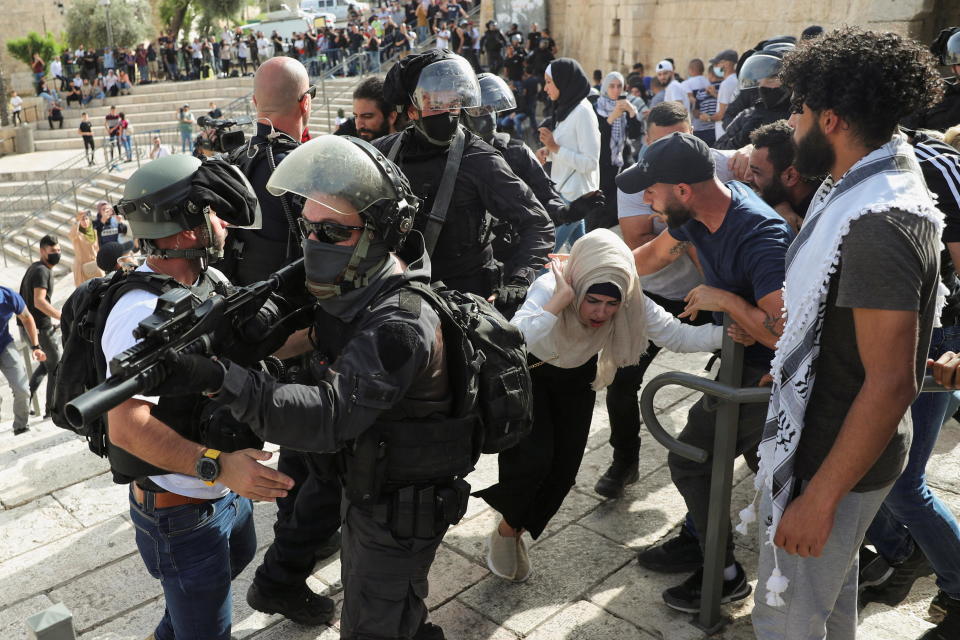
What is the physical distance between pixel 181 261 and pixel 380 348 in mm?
747

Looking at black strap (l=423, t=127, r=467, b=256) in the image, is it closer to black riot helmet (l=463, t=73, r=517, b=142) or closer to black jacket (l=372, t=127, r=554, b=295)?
black jacket (l=372, t=127, r=554, b=295)

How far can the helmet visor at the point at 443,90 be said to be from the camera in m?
3.78

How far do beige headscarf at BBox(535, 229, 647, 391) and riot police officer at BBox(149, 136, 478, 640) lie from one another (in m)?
0.88

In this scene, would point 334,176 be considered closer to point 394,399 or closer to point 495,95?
point 394,399

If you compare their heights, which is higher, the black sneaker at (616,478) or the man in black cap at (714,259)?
the man in black cap at (714,259)

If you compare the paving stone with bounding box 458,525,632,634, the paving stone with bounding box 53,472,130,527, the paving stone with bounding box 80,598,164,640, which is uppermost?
the paving stone with bounding box 458,525,632,634

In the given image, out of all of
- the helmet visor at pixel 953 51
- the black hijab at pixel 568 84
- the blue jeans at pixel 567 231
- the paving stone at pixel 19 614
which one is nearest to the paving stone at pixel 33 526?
the paving stone at pixel 19 614

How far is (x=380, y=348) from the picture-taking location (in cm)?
218

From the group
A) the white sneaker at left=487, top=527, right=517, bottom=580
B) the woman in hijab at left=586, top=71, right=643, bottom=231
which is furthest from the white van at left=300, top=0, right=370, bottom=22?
the white sneaker at left=487, top=527, right=517, bottom=580

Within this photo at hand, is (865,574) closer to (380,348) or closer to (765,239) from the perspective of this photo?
(765,239)

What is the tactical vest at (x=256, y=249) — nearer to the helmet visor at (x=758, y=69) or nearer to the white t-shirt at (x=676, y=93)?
the helmet visor at (x=758, y=69)

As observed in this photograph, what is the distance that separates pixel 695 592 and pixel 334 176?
2.14 meters

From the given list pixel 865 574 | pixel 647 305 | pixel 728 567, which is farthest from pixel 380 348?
pixel 865 574

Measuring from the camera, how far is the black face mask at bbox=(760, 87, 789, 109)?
5641 mm
